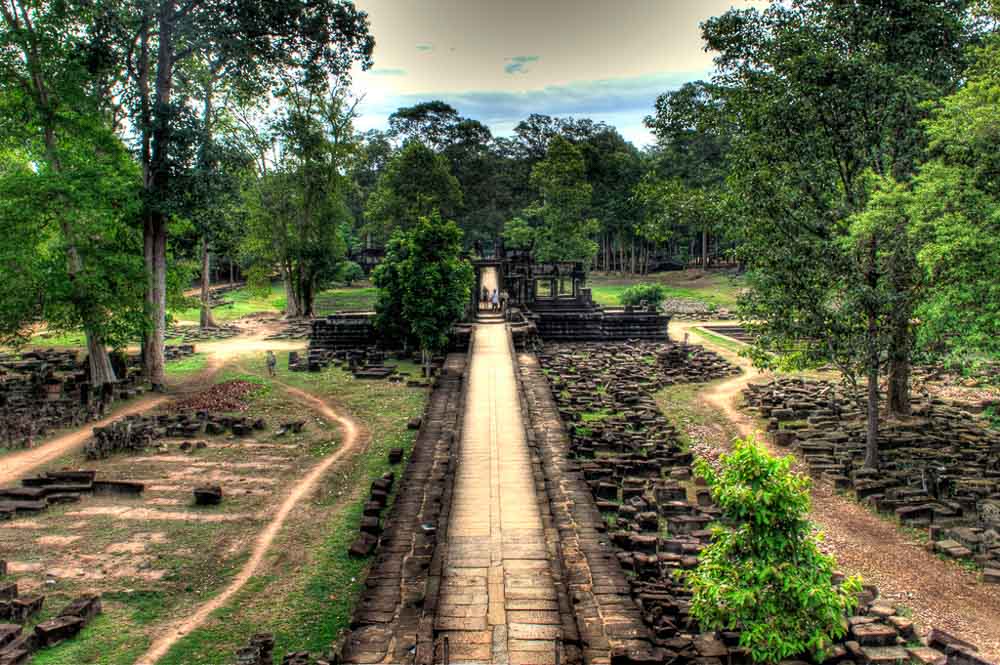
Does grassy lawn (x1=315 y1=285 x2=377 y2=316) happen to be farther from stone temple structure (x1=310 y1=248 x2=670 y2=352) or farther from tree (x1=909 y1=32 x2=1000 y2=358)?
tree (x1=909 y1=32 x2=1000 y2=358)

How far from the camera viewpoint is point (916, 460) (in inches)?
698

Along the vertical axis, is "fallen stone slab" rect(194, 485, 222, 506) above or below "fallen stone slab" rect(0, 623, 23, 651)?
above

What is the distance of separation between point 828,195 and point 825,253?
5.56 feet

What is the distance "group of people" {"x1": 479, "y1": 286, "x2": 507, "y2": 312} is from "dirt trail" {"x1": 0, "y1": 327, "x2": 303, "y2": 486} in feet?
36.1

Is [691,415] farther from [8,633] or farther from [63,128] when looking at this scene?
[63,128]

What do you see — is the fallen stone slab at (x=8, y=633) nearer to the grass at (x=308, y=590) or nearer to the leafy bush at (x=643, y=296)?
the grass at (x=308, y=590)

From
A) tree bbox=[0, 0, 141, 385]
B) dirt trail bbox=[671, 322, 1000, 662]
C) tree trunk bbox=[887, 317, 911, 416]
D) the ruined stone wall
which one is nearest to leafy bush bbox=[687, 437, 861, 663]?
dirt trail bbox=[671, 322, 1000, 662]

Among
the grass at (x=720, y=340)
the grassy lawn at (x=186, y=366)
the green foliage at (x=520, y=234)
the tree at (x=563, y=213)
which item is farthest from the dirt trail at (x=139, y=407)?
the green foliage at (x=520, y=234)

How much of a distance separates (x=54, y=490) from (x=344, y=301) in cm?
3883

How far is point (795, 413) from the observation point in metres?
22.8

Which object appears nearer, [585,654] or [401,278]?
[585,654]

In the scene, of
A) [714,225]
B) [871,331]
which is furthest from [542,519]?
[714,225]

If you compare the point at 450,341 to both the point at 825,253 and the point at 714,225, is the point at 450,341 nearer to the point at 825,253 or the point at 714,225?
the point at 714,225

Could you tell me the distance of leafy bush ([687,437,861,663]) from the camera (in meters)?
7.90
